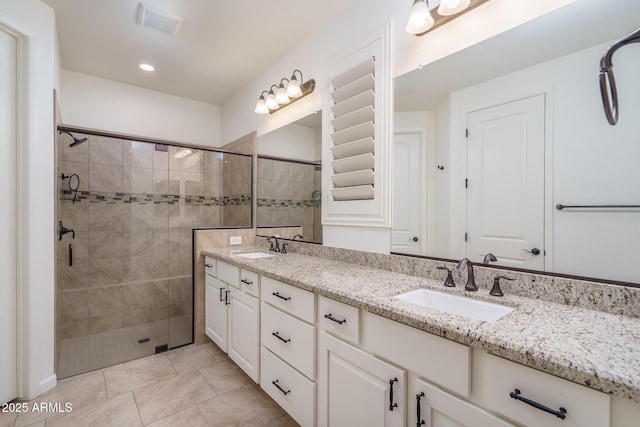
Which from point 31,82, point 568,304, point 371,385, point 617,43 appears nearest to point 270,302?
point 371,385

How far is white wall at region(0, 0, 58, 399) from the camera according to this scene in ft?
5.90

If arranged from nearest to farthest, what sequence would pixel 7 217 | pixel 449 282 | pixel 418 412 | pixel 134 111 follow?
pixel 418 412 → pixel 449 282 → pixel 7 217 → pixel 134 111

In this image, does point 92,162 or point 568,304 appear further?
point 92,162

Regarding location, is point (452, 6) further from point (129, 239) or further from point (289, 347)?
point (129, 239)

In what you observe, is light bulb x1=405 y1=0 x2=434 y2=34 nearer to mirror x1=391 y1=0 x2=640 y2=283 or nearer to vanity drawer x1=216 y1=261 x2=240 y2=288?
mirror x1=391 y1=0 x2=640 y2=283

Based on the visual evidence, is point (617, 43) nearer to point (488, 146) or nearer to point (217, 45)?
point (488, 146)

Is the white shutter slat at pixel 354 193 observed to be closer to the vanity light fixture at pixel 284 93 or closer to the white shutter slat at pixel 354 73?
the white shutter slat at pixel 354 73

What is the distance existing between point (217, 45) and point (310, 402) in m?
2.63

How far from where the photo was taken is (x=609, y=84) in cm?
92

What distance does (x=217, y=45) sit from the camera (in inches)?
95.3

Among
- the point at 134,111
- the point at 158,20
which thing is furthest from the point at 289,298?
the point at 134,111

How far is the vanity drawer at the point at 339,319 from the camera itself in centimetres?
113

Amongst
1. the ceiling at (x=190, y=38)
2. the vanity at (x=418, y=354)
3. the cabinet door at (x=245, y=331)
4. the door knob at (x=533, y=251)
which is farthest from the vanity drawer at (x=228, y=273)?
the ceiling at (x=190, y=38)

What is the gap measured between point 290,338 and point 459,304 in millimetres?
808
